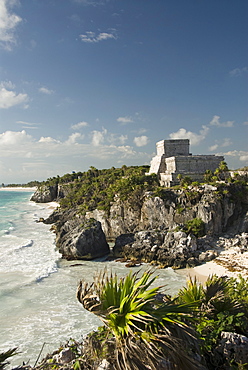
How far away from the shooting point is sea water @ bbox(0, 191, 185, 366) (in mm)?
11094

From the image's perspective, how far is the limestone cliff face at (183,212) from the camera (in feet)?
85.9

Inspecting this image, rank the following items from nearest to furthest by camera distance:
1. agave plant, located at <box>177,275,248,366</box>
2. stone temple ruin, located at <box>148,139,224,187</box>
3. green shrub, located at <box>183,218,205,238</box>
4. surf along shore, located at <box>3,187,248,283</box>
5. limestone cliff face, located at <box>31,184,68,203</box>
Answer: agave plant, located at <box>177,275,248,366</box>, surf along shore, located at <box>3,187,248,283</box>, green shrub, located at <box>183,218,205,238</box>, stone temple ruin, located at <box>148,139,224,187</box>, limestone cliff face, located at <box>31,184,68,203</box>

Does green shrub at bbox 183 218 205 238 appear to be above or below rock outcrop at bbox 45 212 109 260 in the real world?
above

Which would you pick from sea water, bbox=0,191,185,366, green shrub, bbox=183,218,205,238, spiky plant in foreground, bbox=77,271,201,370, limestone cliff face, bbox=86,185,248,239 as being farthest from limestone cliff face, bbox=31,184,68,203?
spiky plant in foreground, bbox=77,271,201,370

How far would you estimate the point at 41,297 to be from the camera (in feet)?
50.5

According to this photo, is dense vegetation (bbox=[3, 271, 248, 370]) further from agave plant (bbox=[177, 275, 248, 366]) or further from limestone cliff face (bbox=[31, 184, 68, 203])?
limestone cliff face (bbox=[31, 184, 68, 203])

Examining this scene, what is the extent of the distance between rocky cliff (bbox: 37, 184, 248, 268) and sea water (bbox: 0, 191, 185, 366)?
6.55ft

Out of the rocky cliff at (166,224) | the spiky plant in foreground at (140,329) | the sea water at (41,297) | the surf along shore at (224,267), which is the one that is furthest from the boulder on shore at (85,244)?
the spiky plant in foreground at (140,329)

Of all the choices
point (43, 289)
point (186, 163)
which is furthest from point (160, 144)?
point (43, 289)

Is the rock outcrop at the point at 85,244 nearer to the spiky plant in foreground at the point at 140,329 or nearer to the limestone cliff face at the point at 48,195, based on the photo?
the spiky plant in foreground at the point at 140,329

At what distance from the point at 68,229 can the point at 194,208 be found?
13599mm

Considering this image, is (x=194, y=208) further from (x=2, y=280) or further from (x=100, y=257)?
(x=2, y=280)

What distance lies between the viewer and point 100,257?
77.9 ft

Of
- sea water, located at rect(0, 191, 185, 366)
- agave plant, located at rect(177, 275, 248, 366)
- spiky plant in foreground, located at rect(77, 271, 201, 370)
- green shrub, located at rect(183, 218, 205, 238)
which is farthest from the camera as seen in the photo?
green shrub, located at rect(183, 218, 205, 238)
